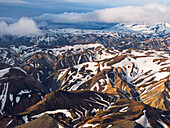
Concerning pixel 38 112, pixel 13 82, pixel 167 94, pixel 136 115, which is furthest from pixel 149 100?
pixel 13 82

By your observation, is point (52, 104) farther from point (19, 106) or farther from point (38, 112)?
point (19, 106)

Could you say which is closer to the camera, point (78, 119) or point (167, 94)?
point (78, 119)

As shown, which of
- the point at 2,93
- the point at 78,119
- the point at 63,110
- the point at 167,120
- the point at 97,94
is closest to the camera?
the point at 167,120

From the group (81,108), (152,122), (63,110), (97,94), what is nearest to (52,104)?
(63,110)

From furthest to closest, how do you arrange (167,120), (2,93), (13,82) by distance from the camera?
(13,82)
(2,93)
(167,120)

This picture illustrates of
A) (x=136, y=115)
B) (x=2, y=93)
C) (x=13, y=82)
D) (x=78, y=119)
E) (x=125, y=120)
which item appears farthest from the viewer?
(x=13, y=82)

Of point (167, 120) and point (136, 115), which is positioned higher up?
point (136, 115)

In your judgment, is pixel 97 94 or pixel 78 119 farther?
pixel 97 94

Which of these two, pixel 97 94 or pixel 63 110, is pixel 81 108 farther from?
pixel 97 94

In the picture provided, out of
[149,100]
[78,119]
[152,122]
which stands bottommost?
[149,100]
